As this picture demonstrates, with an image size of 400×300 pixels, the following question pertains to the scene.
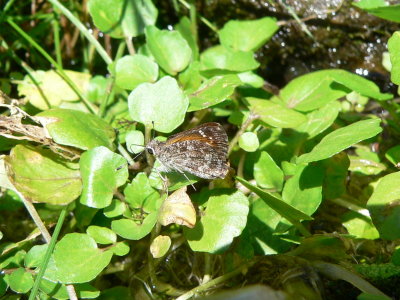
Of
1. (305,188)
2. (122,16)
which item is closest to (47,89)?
(122,16)

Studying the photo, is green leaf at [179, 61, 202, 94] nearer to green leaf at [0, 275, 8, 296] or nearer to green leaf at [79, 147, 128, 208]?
green leaf at [79, 147, 128, 208]

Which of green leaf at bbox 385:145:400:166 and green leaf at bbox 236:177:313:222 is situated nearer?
green leaf at bbox 236:177:313:222

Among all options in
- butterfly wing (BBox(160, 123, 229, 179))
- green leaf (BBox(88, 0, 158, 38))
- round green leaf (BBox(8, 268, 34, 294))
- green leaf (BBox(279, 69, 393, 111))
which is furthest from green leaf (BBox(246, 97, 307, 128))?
round green leaf (BBox(8, 268, 34, 294))

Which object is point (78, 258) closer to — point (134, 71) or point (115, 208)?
point (115, 208)

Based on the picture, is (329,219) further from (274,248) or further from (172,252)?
(172,252)

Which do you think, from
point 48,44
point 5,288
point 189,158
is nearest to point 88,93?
point 48,44
